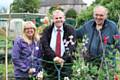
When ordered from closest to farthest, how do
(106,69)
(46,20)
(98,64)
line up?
(106,69)
(98,64)
(46,20)

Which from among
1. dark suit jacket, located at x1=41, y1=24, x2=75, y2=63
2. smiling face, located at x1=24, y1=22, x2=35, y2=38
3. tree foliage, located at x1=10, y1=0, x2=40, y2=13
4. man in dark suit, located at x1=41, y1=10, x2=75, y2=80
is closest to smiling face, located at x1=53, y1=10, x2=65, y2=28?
man in dark suit, located at x1=41, y1=10, x2=75, y2=80

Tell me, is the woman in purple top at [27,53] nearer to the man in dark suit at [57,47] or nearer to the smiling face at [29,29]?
the smiling face at [29,29]

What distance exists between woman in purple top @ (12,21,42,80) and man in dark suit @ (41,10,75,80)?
144 millimetres

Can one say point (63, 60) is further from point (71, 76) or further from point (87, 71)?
point (87, 71)

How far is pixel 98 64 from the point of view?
6.14 meters

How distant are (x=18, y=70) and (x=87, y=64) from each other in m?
1.22

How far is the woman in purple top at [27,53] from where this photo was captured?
656cm

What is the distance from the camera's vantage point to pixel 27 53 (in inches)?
260

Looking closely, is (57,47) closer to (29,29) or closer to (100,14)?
(29,29)

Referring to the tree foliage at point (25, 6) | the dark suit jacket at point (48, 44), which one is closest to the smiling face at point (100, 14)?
the dark suit jacket at point (48, 44)

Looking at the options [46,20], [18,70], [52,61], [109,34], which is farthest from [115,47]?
[46,20]

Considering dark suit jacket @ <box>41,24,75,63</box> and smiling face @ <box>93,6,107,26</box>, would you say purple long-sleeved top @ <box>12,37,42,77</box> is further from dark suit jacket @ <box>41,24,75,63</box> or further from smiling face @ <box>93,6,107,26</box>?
smiling face @ <box>93,6,107,26</box>

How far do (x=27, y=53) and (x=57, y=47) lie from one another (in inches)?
17.8

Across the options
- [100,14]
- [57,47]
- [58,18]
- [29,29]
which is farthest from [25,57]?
[100,14]
